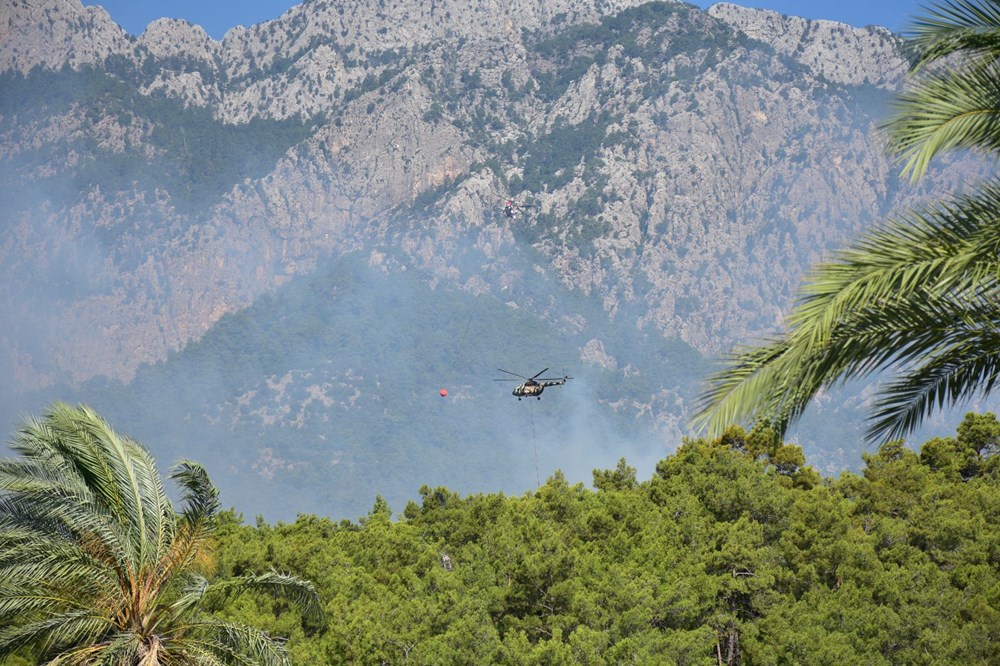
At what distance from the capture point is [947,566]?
39781 mm

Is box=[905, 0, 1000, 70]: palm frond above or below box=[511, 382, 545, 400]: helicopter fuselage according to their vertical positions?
below

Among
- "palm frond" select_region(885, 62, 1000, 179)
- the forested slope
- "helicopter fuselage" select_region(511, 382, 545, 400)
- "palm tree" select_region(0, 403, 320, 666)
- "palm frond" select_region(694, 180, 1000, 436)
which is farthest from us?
"helicopter fuselage" select_region(511, 382, 545, 400)

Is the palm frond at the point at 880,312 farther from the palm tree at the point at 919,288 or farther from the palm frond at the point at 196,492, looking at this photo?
the palm frond at the point at 196,492

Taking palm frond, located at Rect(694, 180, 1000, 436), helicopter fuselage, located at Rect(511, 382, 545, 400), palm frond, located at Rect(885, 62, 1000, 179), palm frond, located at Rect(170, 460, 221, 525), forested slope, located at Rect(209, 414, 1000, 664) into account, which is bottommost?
palm frond, located at Rect(694, 180, 1000, 436)

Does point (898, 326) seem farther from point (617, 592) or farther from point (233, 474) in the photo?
point (233, 474)

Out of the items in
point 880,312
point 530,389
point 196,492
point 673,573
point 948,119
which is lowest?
point 880,312

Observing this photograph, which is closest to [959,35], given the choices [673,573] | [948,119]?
[948,119]

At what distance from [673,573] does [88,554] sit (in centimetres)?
2223

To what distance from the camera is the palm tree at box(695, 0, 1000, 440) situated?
398 inches

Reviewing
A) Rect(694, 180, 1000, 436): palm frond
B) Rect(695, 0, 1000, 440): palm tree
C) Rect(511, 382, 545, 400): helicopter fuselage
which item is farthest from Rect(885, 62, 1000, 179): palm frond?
Rect(511, 382, 545, 400): helicopter fuselage

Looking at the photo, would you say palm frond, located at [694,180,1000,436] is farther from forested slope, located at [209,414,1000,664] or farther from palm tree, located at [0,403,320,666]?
forested slope, located at [209,414,1000,664]

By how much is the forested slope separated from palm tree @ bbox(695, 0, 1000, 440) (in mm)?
21740

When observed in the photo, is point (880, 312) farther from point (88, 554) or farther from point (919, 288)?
point (88, 554)

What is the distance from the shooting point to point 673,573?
38.1 metres
